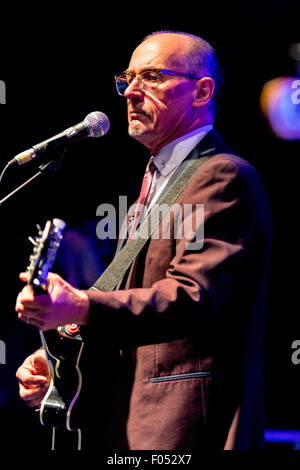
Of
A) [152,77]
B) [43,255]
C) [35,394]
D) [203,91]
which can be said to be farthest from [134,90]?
[35,394]

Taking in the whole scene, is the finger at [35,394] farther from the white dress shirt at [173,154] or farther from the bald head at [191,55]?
the bald head at [191,55]

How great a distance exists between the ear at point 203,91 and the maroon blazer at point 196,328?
1.30 ft

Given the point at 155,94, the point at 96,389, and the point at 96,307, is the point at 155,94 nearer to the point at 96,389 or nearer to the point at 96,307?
the point at 96,307

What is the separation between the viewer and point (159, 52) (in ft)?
7.76

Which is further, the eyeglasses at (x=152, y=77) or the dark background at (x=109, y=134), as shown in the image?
the dark background at (x=109, y=134)

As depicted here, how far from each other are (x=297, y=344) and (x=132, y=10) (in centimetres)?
243

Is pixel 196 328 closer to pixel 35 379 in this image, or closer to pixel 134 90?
pixel 35 379

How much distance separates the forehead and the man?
1.35ft

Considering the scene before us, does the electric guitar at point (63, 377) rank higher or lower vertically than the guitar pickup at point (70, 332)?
lower

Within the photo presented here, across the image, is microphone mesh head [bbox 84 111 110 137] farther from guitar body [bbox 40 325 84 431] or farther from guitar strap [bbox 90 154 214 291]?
guitar body [bbox 40 325 84 431]

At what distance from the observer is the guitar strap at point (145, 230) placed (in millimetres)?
2023

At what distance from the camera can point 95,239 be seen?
12.2 feet

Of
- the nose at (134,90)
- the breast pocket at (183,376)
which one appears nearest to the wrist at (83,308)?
the breast pocket at (183,376)

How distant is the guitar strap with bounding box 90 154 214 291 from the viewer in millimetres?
2023
